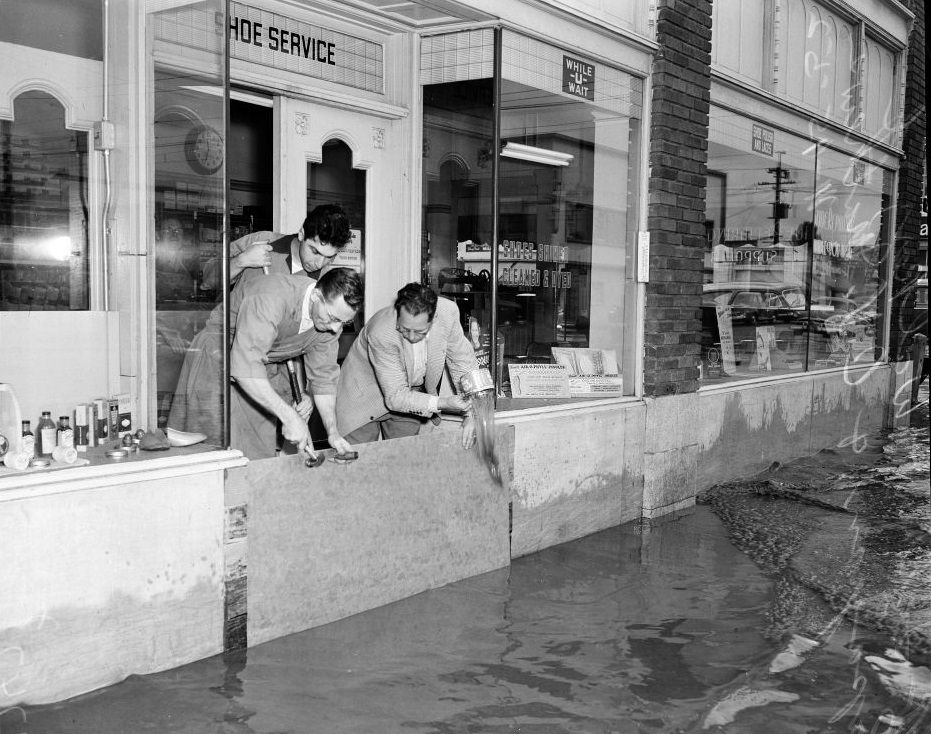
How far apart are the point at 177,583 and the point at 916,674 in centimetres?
347

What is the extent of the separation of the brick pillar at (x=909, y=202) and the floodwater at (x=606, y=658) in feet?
25.1

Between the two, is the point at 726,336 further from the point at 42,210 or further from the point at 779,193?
the point at 42,210

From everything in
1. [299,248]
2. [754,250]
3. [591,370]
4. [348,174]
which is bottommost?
[591,370]

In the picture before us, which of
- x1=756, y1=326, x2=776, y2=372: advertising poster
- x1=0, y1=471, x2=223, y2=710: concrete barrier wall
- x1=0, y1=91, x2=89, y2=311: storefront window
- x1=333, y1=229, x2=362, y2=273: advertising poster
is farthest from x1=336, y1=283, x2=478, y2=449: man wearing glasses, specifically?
x1=756, y1=326, x2=776, y2=372: advertising poster

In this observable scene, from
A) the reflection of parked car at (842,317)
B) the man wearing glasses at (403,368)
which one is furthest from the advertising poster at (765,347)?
the man wearing glasses at (403,368)

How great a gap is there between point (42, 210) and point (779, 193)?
7.80 m

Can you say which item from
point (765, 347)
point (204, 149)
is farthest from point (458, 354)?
point (765, 347)

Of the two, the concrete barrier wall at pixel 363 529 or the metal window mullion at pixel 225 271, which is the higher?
the metal window mullion at pixel 225 271

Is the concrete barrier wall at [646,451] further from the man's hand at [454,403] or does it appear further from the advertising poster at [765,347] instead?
the man's hand at [454,403]

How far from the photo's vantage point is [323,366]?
215 inches

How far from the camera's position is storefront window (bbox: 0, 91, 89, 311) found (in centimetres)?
502

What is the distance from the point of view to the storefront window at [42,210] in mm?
→ 5016

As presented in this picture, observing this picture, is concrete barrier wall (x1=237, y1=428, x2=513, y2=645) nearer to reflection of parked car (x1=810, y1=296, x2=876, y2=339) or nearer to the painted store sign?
the painted store sign

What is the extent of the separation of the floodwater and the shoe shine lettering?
11.3ft
